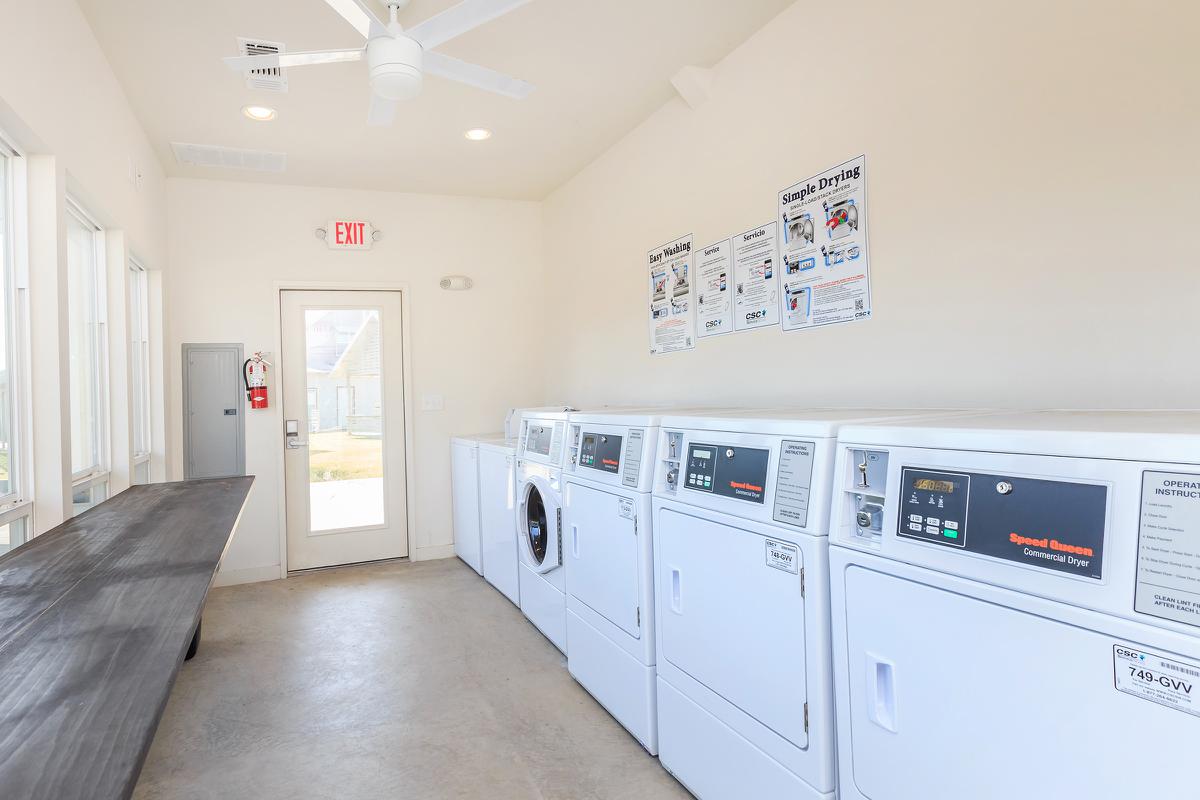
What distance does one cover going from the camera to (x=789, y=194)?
2.68 meters

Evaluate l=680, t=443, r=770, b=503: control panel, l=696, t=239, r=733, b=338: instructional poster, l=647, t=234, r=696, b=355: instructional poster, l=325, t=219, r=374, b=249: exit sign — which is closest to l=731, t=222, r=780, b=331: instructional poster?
l=696, t=239, r=733, b=338: instructional poster

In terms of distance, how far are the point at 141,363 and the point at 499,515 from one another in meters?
2.37

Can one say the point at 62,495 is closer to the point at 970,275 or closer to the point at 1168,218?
the point at 970,275

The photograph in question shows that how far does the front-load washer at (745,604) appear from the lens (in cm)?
150

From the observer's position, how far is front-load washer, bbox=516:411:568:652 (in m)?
2.97

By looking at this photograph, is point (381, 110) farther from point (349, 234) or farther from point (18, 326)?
point (349, 234)

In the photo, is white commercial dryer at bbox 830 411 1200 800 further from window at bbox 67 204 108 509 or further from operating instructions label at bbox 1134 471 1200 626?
window at bbox 67 204 108 509

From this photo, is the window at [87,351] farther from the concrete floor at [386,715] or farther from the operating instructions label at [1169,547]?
the operating instructions label at [1169,547]

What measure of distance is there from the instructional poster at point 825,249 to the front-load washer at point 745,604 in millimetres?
779

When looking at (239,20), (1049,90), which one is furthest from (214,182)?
(1049,90)

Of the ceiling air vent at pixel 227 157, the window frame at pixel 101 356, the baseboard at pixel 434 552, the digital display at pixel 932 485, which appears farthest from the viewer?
the baseboard at pixel 434 552

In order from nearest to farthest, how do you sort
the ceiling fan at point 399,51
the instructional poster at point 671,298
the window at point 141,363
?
the ceiling fan at point 399,51 < the instructional poster at point 671,298 < the window at point 141,363

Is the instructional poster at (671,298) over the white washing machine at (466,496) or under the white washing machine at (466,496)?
over

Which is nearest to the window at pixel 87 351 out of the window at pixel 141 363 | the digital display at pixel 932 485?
the window at pixel 141 363
